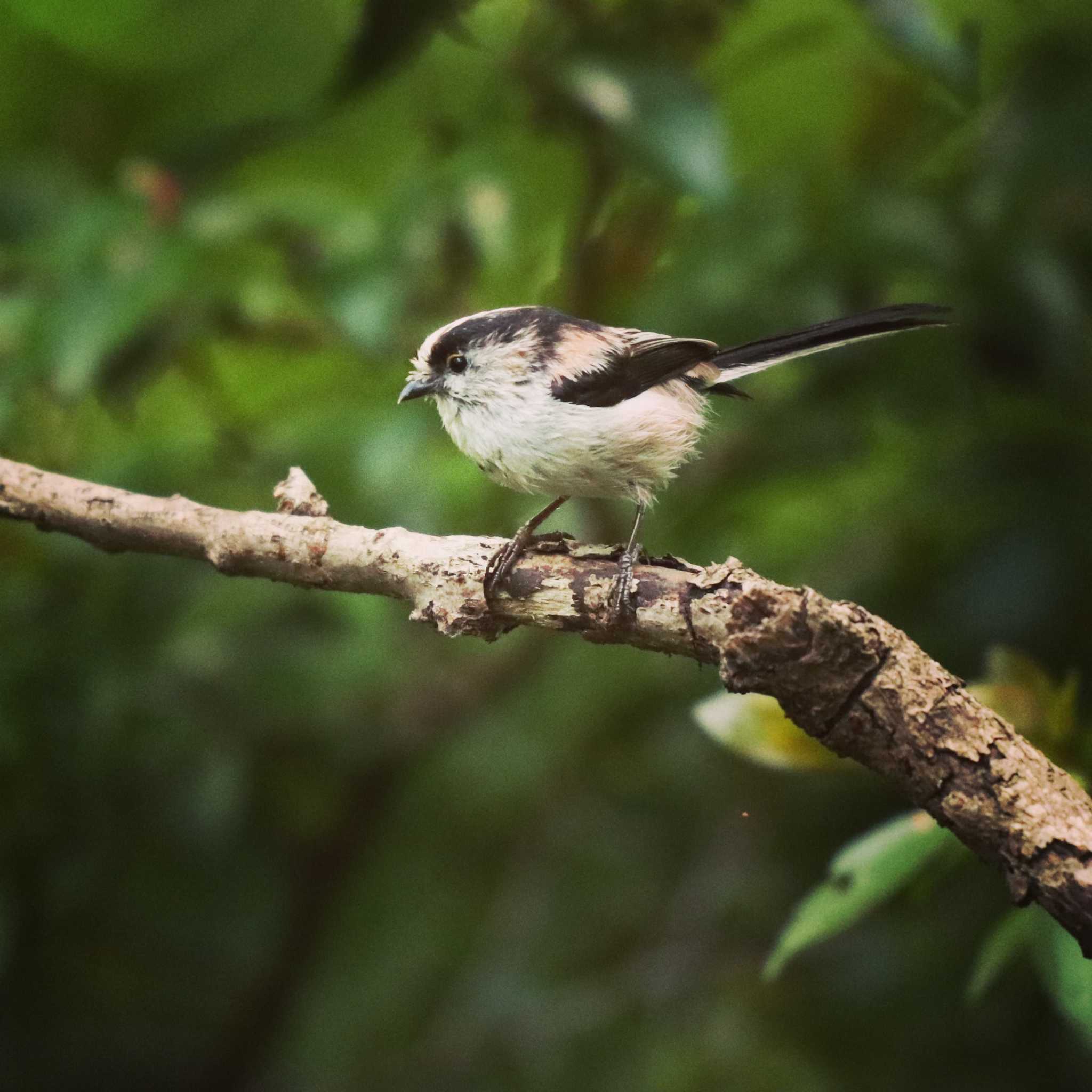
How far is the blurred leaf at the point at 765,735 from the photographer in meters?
1.61

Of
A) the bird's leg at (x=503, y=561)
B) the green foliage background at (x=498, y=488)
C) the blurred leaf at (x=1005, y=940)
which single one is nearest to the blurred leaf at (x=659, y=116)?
the green foliage background at (x=498, y=488)

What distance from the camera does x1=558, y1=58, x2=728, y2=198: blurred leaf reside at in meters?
2.13

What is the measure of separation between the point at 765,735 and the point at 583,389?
2.06 feet

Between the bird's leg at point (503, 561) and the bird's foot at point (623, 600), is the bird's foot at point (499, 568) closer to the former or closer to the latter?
the bird's leg at point (503, 561)

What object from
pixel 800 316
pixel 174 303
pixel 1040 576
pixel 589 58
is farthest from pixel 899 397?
pixel 174 303

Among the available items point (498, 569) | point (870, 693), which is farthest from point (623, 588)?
point (870, 693)

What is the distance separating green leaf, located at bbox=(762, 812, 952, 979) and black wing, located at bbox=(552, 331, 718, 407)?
77 cm

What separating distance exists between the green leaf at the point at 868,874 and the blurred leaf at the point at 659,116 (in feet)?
3.84

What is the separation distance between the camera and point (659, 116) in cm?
220

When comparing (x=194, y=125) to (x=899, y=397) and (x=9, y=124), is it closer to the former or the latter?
(x=9, y=124)

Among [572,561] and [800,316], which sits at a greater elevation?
[800,316]

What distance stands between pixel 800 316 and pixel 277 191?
43.8 inches

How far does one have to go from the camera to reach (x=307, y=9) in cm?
269

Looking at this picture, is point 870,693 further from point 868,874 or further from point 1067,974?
point 1067,974
